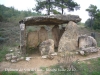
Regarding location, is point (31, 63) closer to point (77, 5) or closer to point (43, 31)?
point (43, 31)

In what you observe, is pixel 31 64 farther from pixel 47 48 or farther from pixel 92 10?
pixel 92 10

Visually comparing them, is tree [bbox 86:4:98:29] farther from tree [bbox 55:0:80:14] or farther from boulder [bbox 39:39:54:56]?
boulder [bbox 39:39:54:56]

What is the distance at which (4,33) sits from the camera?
13.2 meters

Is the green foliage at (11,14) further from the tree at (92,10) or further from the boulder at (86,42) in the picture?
the boulder at (86,42)

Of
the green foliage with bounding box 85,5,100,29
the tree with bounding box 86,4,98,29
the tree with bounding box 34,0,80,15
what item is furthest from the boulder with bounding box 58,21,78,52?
the tree with bounding box 86,4,98,29

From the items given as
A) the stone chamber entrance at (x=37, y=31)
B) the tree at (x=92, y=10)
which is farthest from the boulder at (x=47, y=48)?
the tree at (x=92, y=10)

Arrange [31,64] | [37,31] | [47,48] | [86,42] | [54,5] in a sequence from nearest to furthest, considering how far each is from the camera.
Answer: [31,64] < [47,48] < [86,42] < [37,31] < [54,5]

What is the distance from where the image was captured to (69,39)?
7371 mm

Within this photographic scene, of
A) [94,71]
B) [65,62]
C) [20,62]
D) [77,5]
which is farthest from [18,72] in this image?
[77,5]

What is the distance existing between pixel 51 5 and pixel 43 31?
6.95 meters

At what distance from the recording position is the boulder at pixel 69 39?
7.11 meters

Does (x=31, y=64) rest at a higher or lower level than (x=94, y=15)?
lower

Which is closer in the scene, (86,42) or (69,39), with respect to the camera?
(86,42)

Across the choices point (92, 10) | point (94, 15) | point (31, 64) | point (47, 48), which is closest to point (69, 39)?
point (47, 48)
